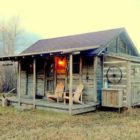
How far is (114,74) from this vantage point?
12.2 metres

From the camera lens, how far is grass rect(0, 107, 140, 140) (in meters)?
6.95

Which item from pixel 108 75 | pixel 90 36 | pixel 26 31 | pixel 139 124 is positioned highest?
pixel 26 31

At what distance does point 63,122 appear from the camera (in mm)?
8969

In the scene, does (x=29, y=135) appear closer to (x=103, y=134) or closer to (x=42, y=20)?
(x=103, y=134)

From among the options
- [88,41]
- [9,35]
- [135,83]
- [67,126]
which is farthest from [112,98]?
[9,35]

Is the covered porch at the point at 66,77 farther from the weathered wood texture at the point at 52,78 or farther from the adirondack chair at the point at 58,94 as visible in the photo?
the adirondack chair at the point at 58,94

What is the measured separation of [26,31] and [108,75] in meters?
25.9

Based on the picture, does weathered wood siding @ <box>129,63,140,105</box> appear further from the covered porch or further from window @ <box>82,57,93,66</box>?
window @ <box>82,57,93,66</box>

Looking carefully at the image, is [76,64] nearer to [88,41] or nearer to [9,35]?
[88,41]

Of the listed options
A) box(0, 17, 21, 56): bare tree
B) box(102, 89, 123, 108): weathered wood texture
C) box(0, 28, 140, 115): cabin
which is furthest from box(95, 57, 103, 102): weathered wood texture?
box(0, 17, 21, 56): bare tree

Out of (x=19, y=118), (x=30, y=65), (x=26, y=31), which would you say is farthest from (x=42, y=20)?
(x=19, y=118)

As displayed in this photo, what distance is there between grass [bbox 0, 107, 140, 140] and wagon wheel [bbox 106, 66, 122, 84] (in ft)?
5.71

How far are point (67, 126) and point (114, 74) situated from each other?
4.72 meters

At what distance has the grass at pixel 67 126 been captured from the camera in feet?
22.8
